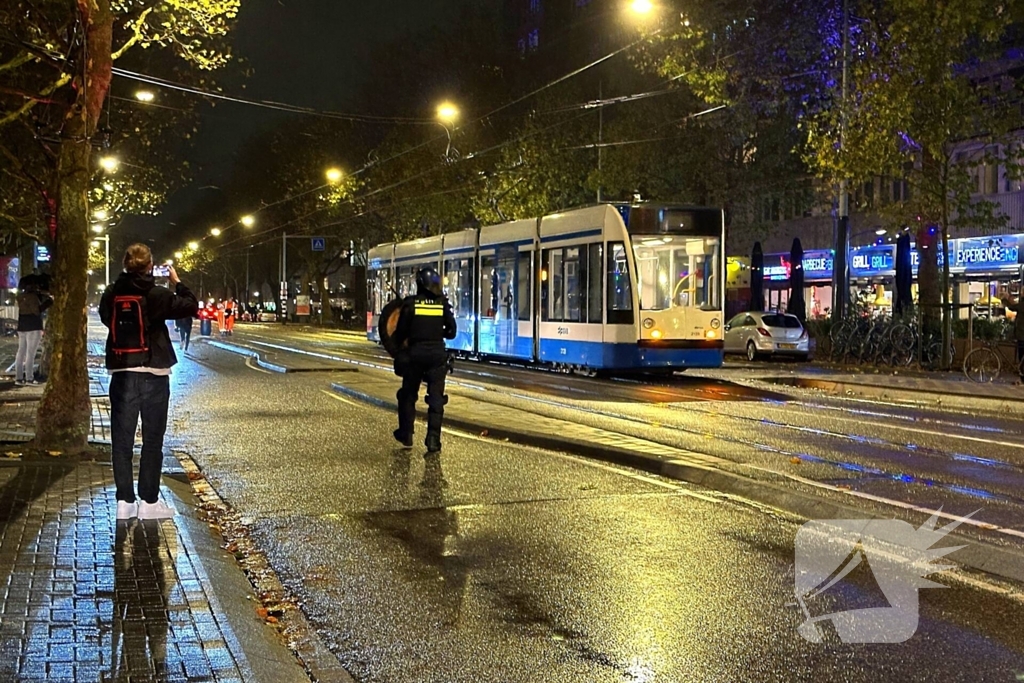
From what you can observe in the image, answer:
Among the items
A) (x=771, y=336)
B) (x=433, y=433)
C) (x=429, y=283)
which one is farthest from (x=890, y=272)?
(x=429, y=283)

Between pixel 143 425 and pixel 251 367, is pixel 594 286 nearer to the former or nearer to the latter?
pixel 251 367

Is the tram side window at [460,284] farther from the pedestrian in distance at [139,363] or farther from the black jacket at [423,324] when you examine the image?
the pedestrian in distance at [139,363]

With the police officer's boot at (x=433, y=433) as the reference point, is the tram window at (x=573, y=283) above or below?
above

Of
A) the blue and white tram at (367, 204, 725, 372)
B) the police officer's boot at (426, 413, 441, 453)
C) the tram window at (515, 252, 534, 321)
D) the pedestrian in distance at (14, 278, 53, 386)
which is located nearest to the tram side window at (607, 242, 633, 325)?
the blue and white tram at (367, 204, 725, 372)

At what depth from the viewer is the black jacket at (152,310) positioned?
767 centimetres

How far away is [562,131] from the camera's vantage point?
43.7 m

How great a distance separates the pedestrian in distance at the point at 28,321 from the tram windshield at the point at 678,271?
10.8 meters

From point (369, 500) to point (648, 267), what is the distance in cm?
1364

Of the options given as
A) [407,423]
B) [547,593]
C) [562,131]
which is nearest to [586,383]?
[407,423]

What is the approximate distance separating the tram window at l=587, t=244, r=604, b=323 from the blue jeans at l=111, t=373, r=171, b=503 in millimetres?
15132

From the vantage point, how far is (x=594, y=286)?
22.6 m

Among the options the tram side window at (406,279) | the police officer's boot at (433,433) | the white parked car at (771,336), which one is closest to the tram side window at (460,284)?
the tram side window at (406,279)

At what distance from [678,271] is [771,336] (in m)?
10.1

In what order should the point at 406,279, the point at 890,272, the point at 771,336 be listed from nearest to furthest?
the point at 771,336
the point at 406,279
the point at 890,272
